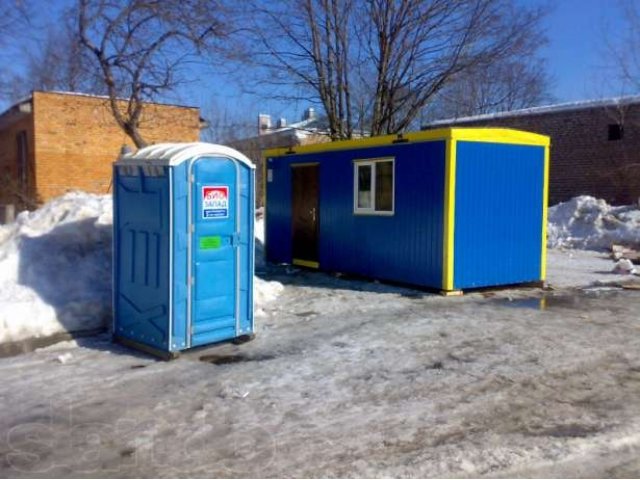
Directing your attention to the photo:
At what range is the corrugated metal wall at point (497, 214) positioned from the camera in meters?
10.2

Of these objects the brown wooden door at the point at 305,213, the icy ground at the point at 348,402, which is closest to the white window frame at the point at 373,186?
the brown wooden door at the point at 305,213

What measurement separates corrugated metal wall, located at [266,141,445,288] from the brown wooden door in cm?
17

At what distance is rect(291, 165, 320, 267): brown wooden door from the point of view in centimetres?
1276

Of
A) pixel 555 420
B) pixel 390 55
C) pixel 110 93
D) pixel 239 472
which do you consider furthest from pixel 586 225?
pixel 239 472

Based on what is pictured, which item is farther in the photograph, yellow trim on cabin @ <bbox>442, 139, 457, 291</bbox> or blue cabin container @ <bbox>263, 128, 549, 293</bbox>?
blue cabin container @ <bbox>263, 128, 549, 293</bbox>

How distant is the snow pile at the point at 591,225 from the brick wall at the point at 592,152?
7.47ft

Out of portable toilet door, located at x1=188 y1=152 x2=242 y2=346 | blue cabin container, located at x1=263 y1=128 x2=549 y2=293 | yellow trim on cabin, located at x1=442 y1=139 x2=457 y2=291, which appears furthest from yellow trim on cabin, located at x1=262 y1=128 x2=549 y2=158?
portable toilet door, located at x1=188 y1=152 x2=242 y2=346

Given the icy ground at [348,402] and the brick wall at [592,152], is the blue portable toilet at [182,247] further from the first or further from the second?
the brick wall at [592,152]

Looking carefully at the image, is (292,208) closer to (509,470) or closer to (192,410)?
(192,410)

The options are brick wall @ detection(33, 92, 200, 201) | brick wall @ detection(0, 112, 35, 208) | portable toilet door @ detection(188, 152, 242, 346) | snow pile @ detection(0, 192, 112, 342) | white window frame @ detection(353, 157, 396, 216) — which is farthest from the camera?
brick wall @ detection(33, 92, 200, 201)

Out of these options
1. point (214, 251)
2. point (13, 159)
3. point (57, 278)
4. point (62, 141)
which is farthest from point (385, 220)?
point (13, 159)

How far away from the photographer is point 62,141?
21734mm

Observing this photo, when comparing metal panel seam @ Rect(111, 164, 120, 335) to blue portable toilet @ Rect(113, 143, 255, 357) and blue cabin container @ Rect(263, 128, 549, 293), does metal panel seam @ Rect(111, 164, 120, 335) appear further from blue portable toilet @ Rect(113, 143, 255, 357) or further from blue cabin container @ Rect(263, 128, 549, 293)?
blue cabin container @ Rect(263, 128, 549, 293)

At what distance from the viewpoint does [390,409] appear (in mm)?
5234
